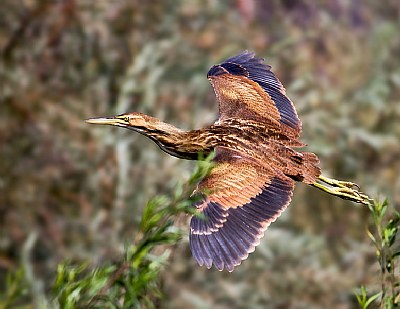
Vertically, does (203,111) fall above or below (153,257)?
below

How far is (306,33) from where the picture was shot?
33.2 feet

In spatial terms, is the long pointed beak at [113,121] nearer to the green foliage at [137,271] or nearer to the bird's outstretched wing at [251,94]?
the bird's outstretched wing at [251,94]

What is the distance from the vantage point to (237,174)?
8.05 ft

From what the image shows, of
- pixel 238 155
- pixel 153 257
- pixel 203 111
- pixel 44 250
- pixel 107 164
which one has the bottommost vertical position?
pixel 44 250

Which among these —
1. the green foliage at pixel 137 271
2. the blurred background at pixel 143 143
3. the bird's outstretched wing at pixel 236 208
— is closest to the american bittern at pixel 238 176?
the bird's outstretched wing at pixel 236 208

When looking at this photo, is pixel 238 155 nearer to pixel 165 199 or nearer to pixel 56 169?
pixel 165 199

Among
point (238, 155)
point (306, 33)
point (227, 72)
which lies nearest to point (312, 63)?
point (306, 33)

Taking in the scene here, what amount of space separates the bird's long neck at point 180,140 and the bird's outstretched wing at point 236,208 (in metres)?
0.10

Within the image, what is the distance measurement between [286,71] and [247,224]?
6764mm

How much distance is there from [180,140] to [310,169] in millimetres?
281

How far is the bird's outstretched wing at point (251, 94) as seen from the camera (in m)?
2.86

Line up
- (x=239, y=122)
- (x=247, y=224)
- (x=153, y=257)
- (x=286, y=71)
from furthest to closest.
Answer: (x=286, y=71), (x=239, y=122), (x=247, y=224), (x=153, y=257)

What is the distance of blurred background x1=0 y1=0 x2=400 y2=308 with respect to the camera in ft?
24.9

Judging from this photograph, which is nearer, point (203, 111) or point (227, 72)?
point (227, 72)
